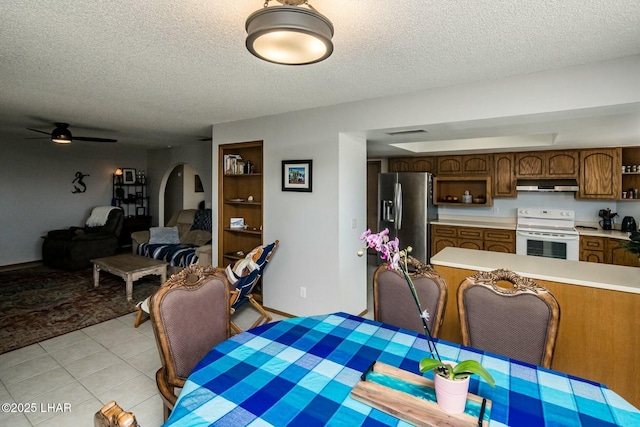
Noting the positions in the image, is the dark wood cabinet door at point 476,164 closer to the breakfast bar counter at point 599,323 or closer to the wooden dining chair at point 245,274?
the breakfast bar counter at point 599,323

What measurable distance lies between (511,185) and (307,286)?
12.9 ft

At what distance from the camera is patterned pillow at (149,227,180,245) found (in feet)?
18.7

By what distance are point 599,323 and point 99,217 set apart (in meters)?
7.83

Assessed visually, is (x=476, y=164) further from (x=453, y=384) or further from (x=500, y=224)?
(x=453, y=384)

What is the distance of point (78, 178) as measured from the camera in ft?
22.3

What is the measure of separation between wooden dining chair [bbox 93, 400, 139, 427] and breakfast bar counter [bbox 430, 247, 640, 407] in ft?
8.22

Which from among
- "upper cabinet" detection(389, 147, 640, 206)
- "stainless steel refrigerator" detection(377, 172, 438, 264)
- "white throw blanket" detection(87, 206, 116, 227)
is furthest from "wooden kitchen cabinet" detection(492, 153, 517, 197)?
"white throw blanket" detection(87, 206, 116, 227)

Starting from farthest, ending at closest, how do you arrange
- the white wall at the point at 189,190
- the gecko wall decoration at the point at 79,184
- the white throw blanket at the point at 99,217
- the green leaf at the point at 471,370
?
1. the white wall at the point at 189,190
2. the gecko wall decoration at the point at 79,184
3. the white throw blanket at the point at 99,217
4. the green leaf at the point at 471,370

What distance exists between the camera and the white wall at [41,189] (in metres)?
5.93

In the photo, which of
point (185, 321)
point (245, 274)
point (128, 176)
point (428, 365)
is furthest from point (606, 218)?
point (128, 176)

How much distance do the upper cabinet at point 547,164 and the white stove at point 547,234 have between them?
0.56 meters

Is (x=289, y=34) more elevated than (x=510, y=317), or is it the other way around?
(x=289, y=34)

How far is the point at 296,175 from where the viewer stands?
3.57 m

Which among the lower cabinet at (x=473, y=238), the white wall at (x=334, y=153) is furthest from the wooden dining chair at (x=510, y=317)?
the lower cabinet at (x=473, y=238)
